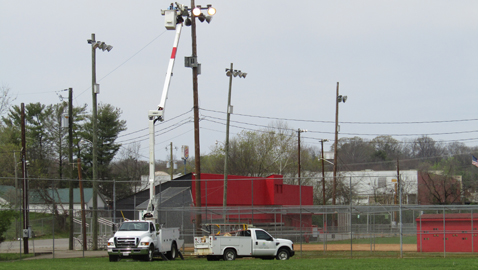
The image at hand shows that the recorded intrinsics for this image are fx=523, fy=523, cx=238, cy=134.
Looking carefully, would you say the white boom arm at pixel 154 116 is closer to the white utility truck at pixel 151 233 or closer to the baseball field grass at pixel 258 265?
the white utility truck at pixel 151 233

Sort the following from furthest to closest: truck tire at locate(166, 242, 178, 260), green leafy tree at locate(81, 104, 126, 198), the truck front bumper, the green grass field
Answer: green leafy tree at locate(81, 104, 126, 198) < truck tire at locate(166, 242, 178, 260) < the truck front bumper < the green grass field

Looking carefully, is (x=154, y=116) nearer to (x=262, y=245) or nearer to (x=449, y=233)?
(x=262, y=245)

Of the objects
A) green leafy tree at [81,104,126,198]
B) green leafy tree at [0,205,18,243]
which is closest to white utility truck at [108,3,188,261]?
green leafy tree at [0,205,18,243]

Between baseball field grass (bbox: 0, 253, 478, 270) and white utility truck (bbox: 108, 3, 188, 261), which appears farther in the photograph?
white utility truck (bbox: 108, 3, 188, 261)

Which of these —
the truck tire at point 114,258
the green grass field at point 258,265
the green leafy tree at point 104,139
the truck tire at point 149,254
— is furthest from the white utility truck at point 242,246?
the green leafy tree at point 104,139

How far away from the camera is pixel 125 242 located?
22.1 meters

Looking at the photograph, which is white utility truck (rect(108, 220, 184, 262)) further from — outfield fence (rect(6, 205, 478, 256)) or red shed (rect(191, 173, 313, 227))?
red shed (rect(191, 173, 313, 227))

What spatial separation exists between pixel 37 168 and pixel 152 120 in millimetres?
38367

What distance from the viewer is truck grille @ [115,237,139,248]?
22.0m

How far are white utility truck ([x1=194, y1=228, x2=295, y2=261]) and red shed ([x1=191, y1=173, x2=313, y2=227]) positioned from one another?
31.4ft

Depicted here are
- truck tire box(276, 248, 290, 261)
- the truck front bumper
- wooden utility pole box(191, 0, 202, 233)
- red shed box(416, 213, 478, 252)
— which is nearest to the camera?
the truck front bumper

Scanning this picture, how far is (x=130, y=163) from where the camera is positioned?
81.8 meters

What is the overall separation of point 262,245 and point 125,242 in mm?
6241

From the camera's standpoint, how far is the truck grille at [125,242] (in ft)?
72.2
